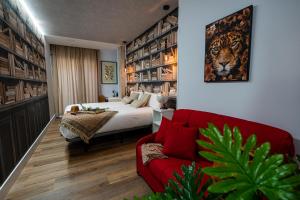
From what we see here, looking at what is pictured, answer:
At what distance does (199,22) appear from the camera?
6.04ft

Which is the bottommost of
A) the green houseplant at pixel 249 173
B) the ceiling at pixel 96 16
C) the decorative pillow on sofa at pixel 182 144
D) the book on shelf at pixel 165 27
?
the decorative pillow on sofa at pixel 182 144

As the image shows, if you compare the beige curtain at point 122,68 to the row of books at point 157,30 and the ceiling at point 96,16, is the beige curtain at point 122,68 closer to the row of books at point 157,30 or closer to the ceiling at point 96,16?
the row of books at point 157,30

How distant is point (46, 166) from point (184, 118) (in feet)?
6.83

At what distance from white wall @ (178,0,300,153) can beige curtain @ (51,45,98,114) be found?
4568 millimetres

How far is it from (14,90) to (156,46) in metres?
2.71

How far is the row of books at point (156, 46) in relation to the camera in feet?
9.20

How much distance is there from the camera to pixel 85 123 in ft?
7.93

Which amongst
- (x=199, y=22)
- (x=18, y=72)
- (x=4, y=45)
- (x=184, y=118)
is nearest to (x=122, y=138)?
(x=184, y=118)

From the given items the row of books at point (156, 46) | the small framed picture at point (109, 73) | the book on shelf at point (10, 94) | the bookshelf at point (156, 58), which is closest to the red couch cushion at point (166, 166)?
the bookshelf at point (156, 58)

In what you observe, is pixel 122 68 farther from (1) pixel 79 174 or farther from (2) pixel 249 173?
(2) pixel 249 173

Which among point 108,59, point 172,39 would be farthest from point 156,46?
point 108,59

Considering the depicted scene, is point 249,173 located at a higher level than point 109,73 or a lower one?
lower

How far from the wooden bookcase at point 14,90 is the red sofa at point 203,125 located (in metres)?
1.55

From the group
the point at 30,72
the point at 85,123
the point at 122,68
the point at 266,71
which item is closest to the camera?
the point at 266,71
